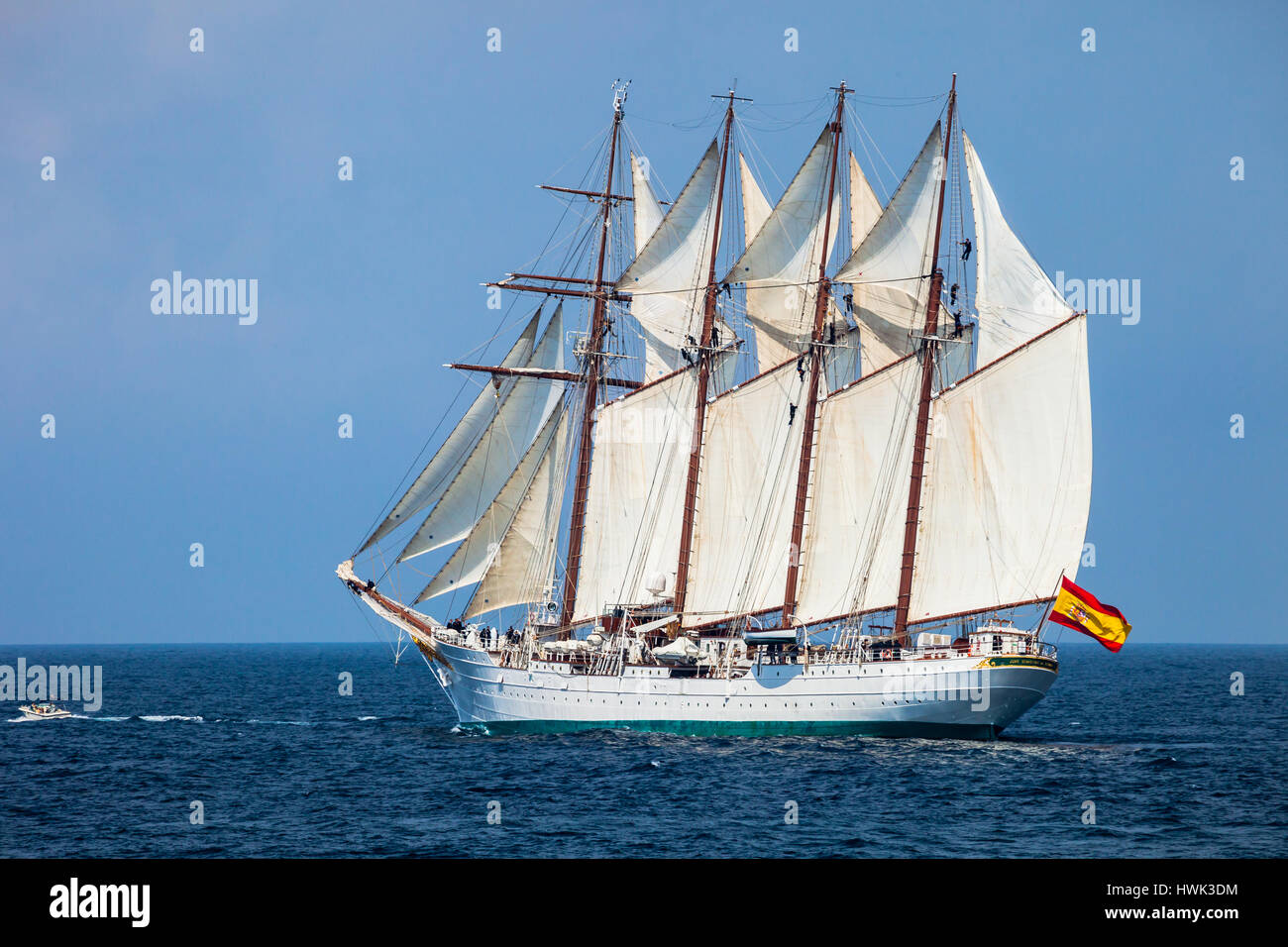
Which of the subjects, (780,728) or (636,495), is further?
(636,495)

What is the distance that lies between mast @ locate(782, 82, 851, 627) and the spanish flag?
11.8m

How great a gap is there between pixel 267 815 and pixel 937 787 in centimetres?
1921

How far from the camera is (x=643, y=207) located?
6166 centimetres

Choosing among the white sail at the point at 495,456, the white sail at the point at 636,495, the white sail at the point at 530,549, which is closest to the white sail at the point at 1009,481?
the white sail at the point at 636,495

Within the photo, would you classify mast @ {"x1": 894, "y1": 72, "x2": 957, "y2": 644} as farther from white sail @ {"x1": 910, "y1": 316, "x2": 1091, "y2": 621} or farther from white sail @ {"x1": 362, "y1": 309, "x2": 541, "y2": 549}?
white sail @ {"x1": 362, "y1": 309, "x2": 541, "y2": 549}

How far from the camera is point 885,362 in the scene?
55.6 metres

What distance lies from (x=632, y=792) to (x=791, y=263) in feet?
84.1

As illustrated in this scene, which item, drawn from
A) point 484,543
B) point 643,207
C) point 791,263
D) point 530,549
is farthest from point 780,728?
point 643,207

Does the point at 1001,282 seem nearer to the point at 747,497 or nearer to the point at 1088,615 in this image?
the point at 1088,615

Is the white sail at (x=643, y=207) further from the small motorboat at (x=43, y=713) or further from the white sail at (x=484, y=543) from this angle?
the small motorboat at (x=43, y=713)

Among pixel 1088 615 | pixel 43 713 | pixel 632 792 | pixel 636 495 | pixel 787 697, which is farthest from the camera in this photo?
pixel 43 713

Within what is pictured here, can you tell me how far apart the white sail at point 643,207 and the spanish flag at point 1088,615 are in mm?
25879

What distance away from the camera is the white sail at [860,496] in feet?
174

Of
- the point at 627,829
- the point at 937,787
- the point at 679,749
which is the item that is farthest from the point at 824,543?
the point at 627,829
